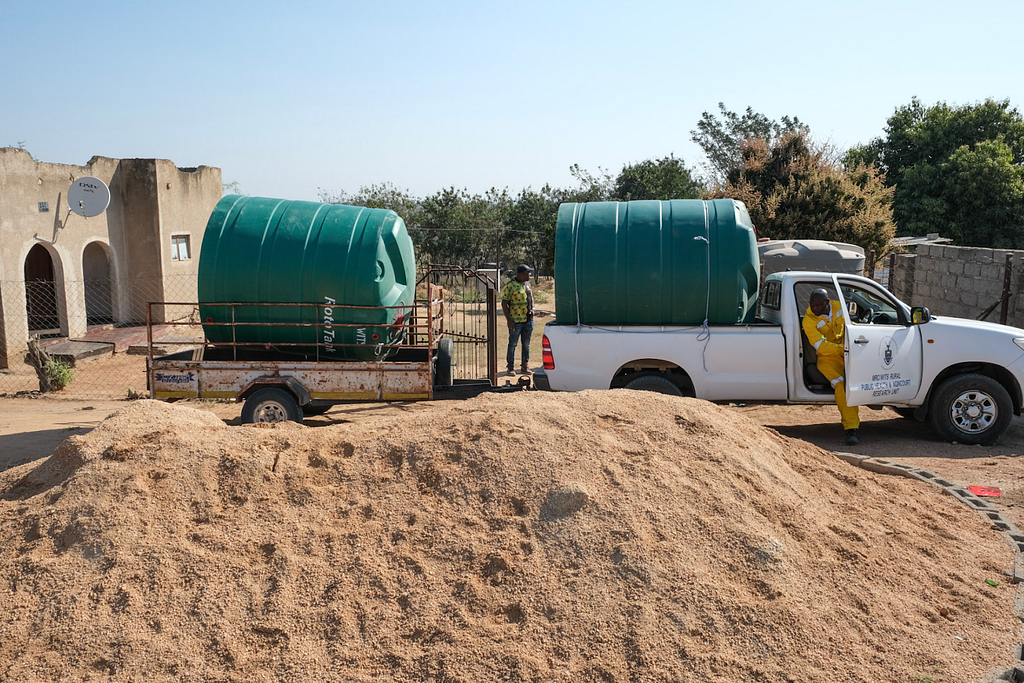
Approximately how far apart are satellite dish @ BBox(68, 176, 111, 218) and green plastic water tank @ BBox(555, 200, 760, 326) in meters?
11.0

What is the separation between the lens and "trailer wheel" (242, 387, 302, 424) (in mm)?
8195

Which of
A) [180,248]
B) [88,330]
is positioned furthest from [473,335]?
[180,248]

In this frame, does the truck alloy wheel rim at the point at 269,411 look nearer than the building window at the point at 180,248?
Yes

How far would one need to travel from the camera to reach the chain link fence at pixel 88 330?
1295 cm

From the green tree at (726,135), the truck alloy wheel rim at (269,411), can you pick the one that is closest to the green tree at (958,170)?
the green tree at (726,135)

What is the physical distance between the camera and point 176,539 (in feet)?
14.5

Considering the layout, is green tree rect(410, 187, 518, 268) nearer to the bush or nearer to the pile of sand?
the bush

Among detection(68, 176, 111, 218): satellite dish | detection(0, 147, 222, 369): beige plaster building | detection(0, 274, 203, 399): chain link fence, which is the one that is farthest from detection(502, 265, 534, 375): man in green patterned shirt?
detection(0, 147, 222, 369): beige plaster building

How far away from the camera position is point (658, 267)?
7.96 metres

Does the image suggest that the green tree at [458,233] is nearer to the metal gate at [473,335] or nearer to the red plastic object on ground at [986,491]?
the metal gate at [473,335]

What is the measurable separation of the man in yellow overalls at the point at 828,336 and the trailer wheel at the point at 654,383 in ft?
4.78

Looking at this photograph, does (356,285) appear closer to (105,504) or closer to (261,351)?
(261,351)

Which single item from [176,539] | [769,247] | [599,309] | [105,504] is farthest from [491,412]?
[769,247]

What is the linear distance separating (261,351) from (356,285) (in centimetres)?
138
